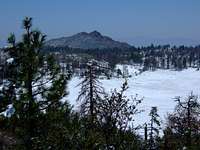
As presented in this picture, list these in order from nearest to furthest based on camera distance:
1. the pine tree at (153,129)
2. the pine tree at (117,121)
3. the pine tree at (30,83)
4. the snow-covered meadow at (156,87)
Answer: the pine tree at (117,121) < the pine tree at (30,83) < the pine tree at (153,129) < the snow-covered meadow at (156,87)

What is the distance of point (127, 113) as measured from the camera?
11.3 meters

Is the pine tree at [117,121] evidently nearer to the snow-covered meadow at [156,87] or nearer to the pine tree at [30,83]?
the pine tree at [30,83]

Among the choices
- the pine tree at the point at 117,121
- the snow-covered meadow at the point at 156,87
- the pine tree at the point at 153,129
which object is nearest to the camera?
the pine tree at the point at 117,121

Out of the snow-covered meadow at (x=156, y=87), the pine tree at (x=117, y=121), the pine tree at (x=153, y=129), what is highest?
the pine tree at (x=117, y=121)

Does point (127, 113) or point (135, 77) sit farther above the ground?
point (127, 113)

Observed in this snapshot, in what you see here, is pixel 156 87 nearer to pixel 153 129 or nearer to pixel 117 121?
pixel 153 129

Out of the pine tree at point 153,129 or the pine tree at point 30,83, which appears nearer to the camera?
the pine tree at point 30,83

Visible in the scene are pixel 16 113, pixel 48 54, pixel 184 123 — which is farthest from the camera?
pixel 184 123

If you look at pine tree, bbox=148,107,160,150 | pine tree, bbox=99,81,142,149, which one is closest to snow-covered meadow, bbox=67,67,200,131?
pine tree, bbox=148,107,160,150

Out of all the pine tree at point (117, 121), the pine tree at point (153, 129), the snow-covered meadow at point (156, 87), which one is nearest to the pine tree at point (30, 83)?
the pine tree at point (117, 121)

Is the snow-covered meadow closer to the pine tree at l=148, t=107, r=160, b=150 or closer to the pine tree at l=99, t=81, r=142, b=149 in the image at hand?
the pine tree at l=148, t=107, r=160, b=150

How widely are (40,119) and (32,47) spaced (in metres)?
2.75

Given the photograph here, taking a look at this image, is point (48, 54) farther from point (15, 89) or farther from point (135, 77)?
point (135, 77)

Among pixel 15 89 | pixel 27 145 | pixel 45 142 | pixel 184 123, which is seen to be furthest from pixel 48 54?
pixel 184 123
